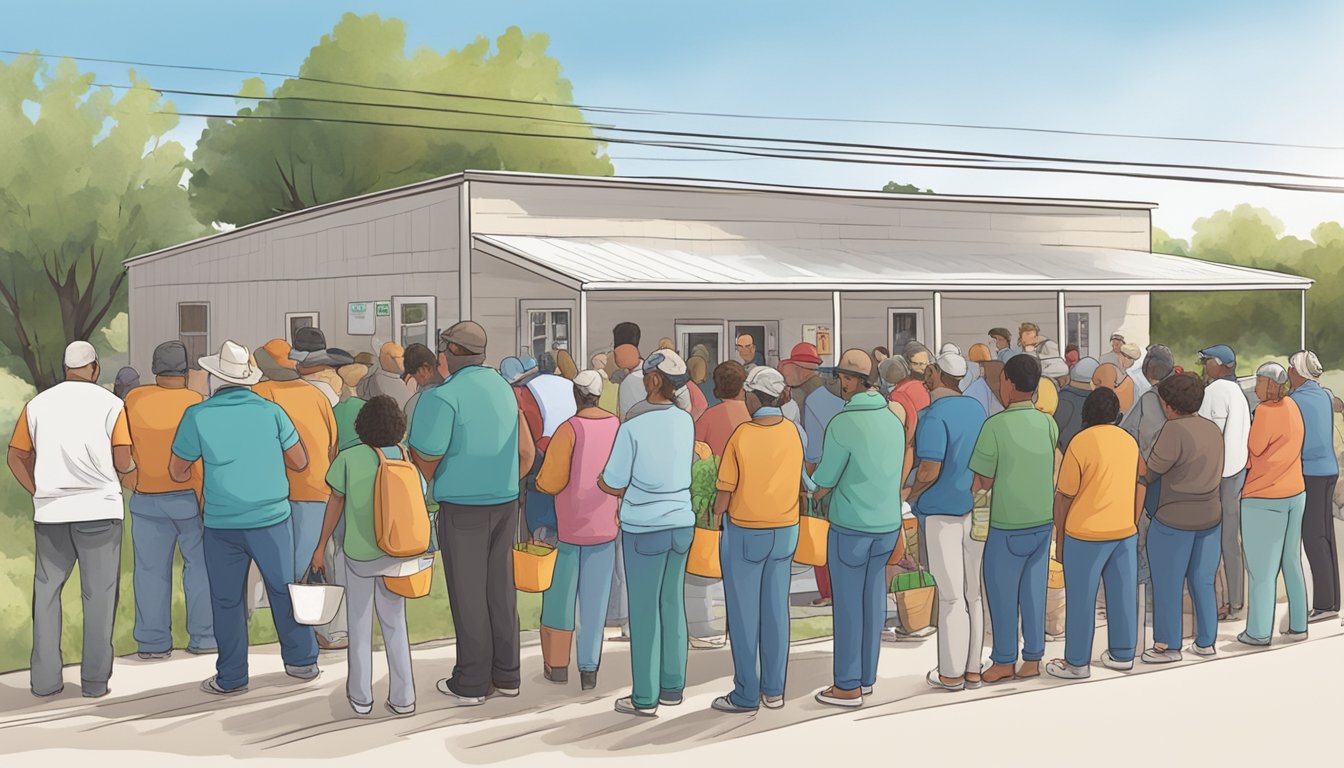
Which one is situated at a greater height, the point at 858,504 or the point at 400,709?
the point at 858,504

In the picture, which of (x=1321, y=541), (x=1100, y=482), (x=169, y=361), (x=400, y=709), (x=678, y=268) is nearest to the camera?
(x=400, y=709)

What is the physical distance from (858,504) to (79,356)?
13.3ft

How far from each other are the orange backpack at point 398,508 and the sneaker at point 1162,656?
434cm

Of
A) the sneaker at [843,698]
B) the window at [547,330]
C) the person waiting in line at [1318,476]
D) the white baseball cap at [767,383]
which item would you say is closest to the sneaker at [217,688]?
the sneaker at [843,698]

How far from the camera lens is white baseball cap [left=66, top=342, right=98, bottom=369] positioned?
6.96m

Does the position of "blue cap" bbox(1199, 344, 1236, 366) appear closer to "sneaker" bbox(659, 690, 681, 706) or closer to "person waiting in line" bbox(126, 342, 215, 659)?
"sneaker" bbox(659, 690, 681, 706)

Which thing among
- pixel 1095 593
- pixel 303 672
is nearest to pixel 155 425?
pixel 303 672

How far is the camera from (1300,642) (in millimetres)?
8680

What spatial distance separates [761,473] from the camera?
6.62m

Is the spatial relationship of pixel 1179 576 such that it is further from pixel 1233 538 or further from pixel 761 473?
pixel 761 473

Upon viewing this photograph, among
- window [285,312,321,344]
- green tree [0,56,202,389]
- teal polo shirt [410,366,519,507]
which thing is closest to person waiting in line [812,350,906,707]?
teal polo shirt [410,366,519,507]

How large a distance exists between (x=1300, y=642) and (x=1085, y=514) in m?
2.44

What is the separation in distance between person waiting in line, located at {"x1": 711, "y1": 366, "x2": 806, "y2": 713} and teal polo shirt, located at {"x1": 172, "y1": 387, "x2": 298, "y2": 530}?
7.64 feet

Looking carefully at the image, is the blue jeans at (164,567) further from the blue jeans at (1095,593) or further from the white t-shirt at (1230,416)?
the white t-shirt at (1230,416)
